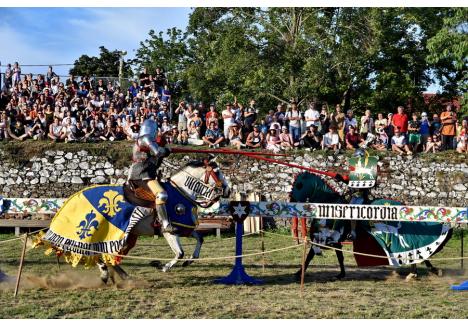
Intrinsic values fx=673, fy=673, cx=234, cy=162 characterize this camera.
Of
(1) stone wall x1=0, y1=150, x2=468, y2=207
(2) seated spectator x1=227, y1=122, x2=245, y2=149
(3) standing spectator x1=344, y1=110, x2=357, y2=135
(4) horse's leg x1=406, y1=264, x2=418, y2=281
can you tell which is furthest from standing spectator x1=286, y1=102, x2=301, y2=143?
(4) horse's leg x1=406, y1=264, x2=418, y2=281

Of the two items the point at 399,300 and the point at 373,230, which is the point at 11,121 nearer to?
the point at 373,230

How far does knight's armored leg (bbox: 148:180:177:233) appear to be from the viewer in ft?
32.1

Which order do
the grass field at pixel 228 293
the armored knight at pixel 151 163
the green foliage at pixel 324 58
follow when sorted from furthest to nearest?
the green foliage at pixel 324 58
the armored knight at pixel 151 163
the grass field at pixel 228 293

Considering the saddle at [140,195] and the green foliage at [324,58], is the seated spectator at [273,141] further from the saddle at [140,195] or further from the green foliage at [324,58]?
the saddle at [140,195]

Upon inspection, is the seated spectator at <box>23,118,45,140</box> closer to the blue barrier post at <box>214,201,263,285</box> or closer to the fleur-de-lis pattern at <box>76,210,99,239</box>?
the fleur-de-lis pattern at <box>76,210,99,239</box>

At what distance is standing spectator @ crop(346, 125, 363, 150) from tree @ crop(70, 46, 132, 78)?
20.2 metres

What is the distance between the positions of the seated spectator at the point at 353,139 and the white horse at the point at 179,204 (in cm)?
861

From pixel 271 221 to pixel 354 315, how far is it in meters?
9.69

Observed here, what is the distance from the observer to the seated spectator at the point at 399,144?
59.9 ft

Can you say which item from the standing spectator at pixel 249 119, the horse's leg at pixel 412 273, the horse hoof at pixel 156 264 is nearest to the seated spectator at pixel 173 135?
the standing spectator at pixel 249 119

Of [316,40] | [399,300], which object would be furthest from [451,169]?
[399,300]

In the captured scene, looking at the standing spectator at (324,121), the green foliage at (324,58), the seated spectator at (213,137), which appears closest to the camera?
the seated spectator at (213,137)

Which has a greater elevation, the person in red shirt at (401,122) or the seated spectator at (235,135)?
the person in red shirt at (401,122)

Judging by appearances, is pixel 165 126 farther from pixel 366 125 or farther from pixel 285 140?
pixel 366 125
